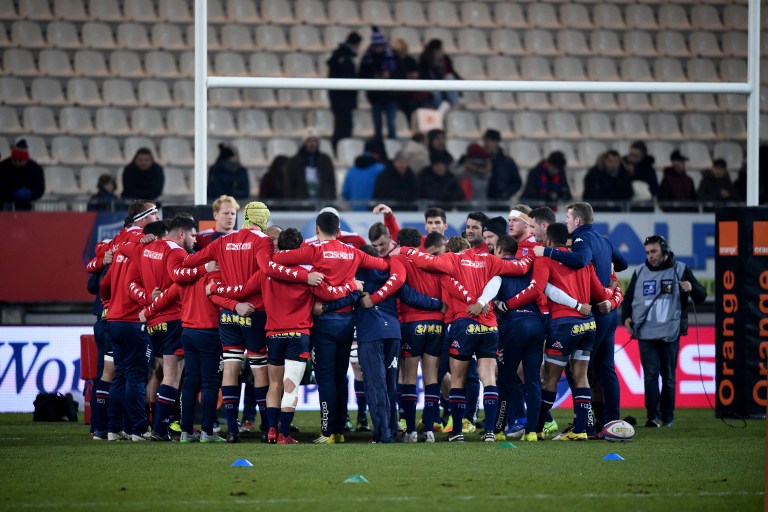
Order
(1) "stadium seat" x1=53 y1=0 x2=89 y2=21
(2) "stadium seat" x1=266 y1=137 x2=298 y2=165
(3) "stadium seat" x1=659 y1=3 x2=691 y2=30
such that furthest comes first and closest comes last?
(3) "stadium seat" x1=659 y1=3 x2=691 y2=30, (1) "stadium seat" x1=53 y1=0 x2=89 y2=21, (2) "stadium seat" x1=266 y1=137 x2=298 y2=165

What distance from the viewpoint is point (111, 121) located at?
68.2 ft

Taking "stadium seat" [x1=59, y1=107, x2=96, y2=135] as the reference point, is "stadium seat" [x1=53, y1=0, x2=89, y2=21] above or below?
above

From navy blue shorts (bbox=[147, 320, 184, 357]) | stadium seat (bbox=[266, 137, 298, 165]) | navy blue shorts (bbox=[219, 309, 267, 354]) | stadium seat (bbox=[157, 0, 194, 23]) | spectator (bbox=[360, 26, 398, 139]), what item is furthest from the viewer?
stadium seat (bbox=[157, 0, 194, 23])

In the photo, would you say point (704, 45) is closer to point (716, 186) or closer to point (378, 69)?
point (716, 186)

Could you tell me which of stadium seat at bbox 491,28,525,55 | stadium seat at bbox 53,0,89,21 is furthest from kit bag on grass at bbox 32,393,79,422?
stadium seat at bbox 491,28,525,55

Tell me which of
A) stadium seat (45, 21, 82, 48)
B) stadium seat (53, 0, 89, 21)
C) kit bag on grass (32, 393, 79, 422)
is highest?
stadium seat (53, 0, 89, 21)

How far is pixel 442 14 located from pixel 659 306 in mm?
10595

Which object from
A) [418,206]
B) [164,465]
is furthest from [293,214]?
[164,465]

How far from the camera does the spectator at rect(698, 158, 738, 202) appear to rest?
19.6 meters

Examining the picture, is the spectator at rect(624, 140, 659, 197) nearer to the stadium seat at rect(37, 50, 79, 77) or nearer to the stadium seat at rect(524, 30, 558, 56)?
the stadium seat at rect(524, 30, 558, 56)

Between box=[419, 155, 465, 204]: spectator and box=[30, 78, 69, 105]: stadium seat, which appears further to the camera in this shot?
box=[30, 78, 69, 105]: stadium seat

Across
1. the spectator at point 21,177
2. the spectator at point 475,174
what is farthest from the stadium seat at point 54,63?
the spectator at point 475,174

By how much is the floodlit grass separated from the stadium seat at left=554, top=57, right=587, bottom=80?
12.0 metres

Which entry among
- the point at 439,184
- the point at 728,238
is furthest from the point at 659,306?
the point at 439,184
